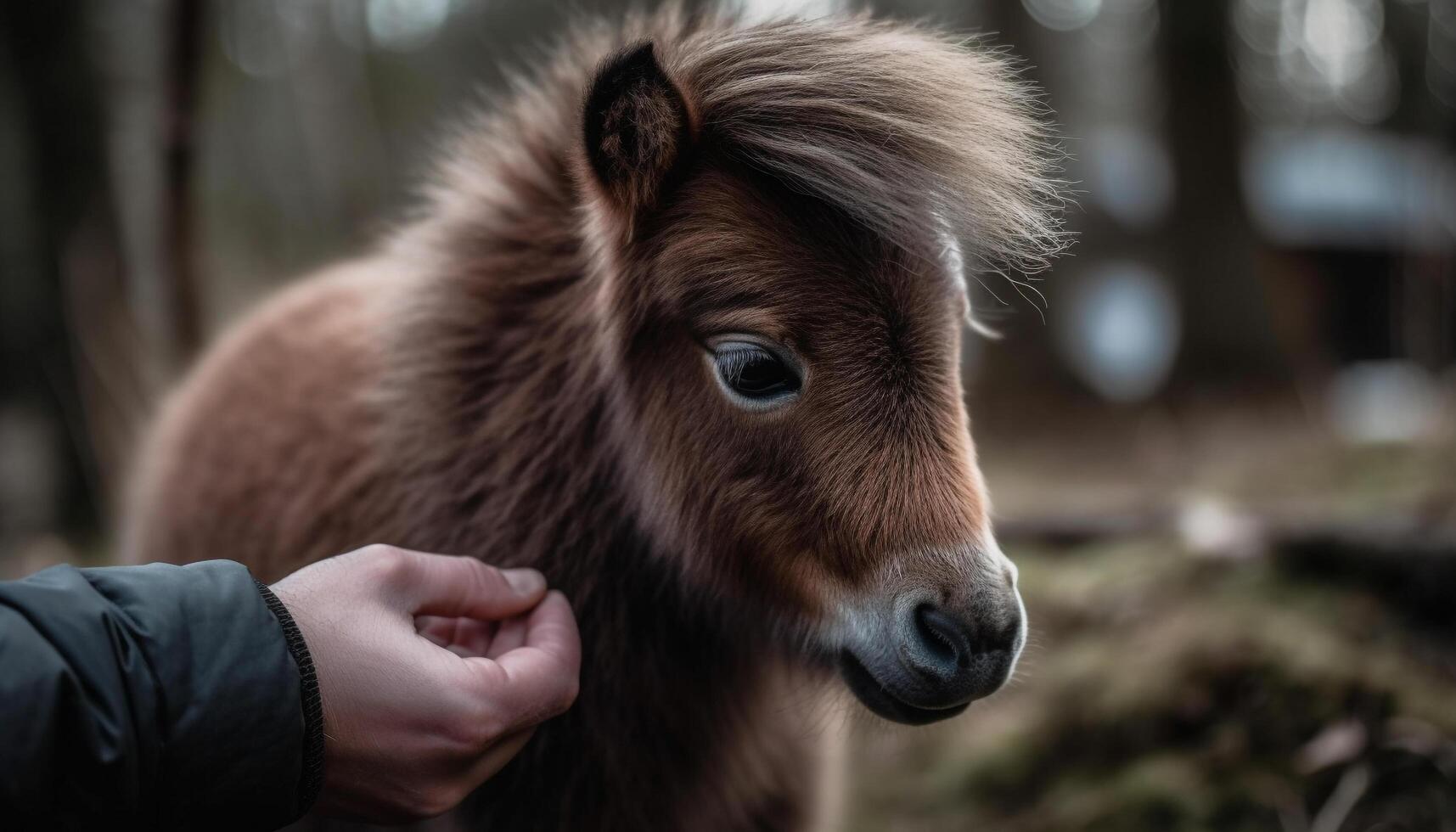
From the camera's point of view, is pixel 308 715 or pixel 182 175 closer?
pixel 308 715

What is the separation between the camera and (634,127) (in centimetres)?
211

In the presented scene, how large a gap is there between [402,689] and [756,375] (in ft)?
3.20

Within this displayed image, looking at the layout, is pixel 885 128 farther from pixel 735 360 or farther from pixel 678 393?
pixel 678 393


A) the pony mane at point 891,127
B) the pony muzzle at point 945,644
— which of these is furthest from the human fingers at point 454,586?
the pony mane at point 891,127

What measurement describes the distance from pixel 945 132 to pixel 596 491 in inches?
48.6

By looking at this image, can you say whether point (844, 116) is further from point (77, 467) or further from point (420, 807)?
point (77, 467)

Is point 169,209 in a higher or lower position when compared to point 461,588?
higher

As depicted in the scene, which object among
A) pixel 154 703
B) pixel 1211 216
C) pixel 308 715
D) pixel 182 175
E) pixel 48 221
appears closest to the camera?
pixel 154 703

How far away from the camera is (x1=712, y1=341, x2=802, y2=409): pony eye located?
2078mm

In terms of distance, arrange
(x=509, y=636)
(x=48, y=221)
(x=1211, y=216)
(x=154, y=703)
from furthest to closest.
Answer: (x=1211, y=216) < (x=48, y=221) < (x=509, y=636) < (x=154, y=703)

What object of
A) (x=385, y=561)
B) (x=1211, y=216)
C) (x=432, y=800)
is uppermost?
(x=385, y=561)

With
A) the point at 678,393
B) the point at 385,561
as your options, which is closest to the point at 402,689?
the point at 385,561

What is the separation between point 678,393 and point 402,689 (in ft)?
2.94

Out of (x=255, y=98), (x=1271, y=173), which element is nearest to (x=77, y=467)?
(x=255, y=98)
